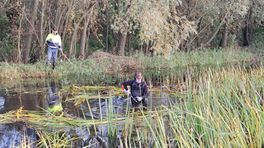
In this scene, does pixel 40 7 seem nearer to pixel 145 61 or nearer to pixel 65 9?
pixel 65 9

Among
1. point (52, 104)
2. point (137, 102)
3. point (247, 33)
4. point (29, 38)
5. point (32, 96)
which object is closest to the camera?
point (137, 102)

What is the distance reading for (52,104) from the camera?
15.4 metres

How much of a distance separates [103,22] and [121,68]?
5129mm

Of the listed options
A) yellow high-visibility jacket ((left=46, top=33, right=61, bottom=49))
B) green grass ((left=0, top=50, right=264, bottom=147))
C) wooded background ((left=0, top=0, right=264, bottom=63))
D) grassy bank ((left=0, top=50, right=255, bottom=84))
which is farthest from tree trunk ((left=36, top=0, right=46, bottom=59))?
green grass ((left=0, top=50, right=264, bottom=147))

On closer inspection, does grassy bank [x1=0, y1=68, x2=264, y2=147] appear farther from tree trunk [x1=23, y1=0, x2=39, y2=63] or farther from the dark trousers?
tree trunk [x1=23, y1=0, x2=39, y2=63]

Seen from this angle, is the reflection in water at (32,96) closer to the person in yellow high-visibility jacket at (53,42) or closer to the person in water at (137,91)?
the person in yellow high-visibility jacket at (53,42)

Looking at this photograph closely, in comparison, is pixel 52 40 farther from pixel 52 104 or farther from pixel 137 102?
pixel 137 102

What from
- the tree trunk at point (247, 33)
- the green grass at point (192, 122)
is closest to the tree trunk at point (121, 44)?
the tree trunk at point (247, 33)

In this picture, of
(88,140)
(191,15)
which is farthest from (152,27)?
(88,140)

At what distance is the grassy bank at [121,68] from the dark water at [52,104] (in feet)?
4.12

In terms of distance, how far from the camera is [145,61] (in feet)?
92.3

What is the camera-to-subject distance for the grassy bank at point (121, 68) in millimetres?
22656

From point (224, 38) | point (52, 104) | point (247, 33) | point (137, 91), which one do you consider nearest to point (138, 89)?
point (137, 91)

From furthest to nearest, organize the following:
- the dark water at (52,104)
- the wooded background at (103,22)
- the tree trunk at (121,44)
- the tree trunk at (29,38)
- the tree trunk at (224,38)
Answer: the tree trunk at (224,38) → the tree trunk at (121,44) → the wooded background at (103,22) → the tree trunk at (29,38) → the dark water at (52,104)
